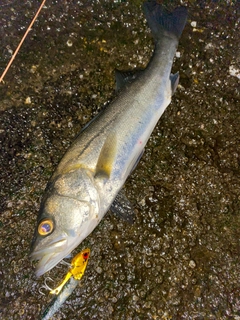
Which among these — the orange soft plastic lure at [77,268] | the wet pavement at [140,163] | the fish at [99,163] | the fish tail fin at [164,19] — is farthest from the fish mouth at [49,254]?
the fish tail fin at [164,19]

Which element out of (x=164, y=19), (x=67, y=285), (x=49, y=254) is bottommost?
(x=67, y=285)

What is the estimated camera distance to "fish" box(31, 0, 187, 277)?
2.21 metres

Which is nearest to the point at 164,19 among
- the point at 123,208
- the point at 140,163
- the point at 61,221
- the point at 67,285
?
the point at 140,163

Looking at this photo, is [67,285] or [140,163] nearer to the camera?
[67,285]

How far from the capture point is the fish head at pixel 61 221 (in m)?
2.18

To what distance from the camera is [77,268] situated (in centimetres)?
266

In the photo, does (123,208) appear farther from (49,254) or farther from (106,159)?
(49,254)

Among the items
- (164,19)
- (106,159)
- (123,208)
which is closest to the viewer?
(106,159)

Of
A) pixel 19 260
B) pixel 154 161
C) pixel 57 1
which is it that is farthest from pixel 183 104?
pixel 19 260

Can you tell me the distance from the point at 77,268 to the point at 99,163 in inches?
40.0

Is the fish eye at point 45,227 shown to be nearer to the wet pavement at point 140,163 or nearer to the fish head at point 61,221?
the fish head at point 61,221

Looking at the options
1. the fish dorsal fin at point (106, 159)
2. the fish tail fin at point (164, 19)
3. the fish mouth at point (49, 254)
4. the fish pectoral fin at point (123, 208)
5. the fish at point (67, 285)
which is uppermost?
the fish tail fin at point (164, 19)

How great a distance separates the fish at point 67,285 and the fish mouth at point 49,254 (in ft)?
1.73

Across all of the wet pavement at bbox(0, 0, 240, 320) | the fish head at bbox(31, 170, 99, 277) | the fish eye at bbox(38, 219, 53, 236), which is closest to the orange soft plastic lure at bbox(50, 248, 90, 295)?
the wet pavement at bbox(0, 0, 240, 320)
